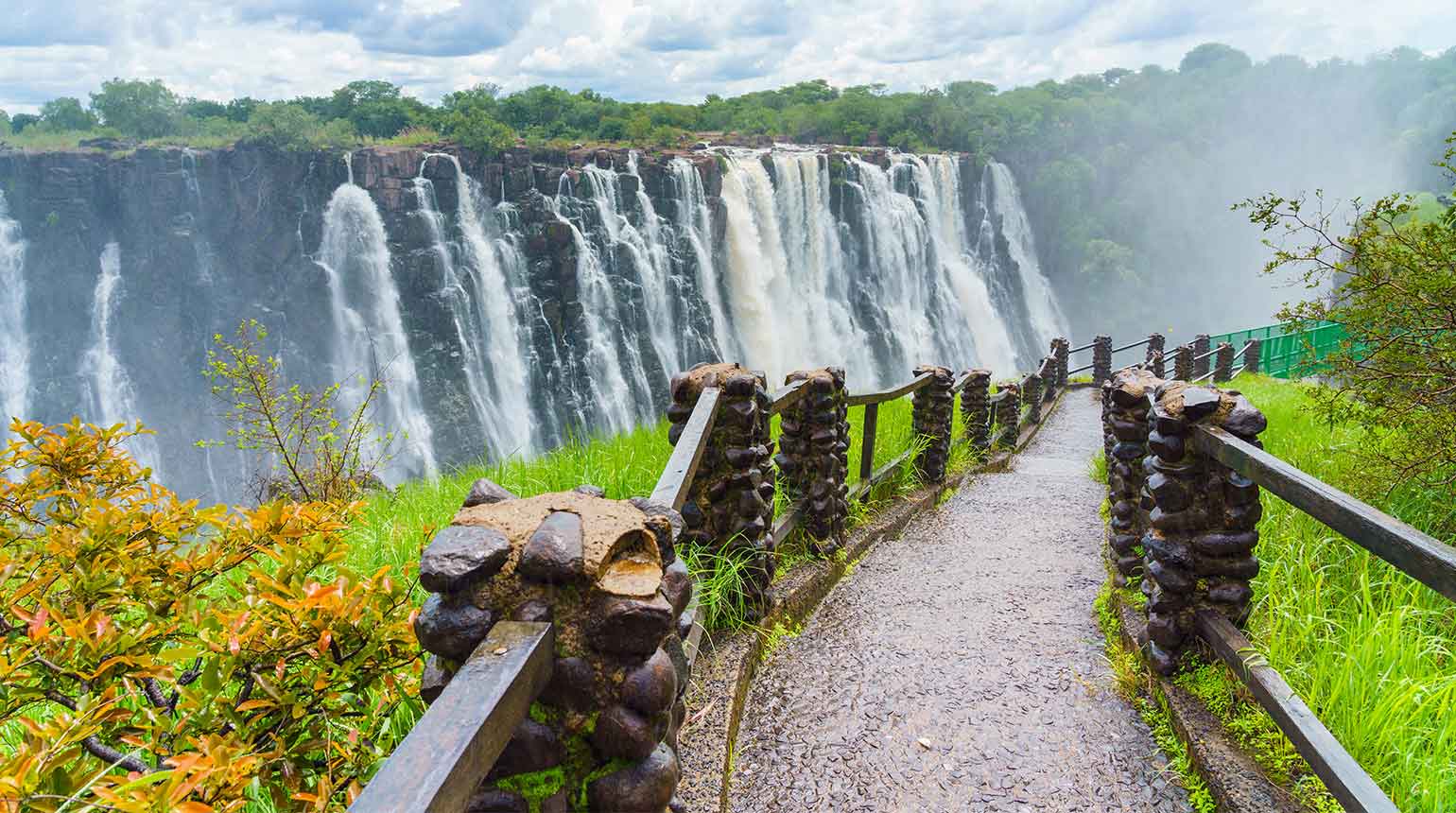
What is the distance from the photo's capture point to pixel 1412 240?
13.7 ft

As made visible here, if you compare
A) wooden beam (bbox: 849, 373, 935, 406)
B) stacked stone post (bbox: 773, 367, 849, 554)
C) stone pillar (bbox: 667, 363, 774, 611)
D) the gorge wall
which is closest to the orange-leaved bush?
stone pillar (bbox: 667, 363, 774, 611)

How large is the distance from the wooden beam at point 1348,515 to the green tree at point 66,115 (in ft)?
104

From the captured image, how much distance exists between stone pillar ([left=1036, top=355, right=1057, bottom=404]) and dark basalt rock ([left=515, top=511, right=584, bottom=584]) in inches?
628

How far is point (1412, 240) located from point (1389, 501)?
1330 millimetres

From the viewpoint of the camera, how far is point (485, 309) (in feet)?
69.8

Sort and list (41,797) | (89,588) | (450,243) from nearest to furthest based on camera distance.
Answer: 1. (41,797)
2. (89,588)
3. (450,243)

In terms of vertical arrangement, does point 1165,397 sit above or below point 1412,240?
below

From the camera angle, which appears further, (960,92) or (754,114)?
(960,92)

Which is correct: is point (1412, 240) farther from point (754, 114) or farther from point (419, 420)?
point (754, 114)

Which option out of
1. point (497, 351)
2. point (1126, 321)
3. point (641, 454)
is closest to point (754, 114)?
point (1126, 321)

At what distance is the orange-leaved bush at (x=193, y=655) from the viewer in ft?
4.17

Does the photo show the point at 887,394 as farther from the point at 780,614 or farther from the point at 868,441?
the point at 780,614

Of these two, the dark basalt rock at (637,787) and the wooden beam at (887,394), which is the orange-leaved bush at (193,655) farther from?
the wooden beam at (887,394)

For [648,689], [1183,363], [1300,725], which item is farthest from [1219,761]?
[1183,363]
